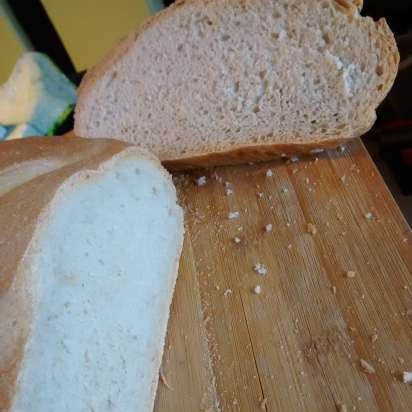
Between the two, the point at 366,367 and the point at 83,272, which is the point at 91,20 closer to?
the point at 83,272

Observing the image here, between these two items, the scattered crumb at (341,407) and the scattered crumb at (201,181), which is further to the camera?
the scattered crumb at (201,181)

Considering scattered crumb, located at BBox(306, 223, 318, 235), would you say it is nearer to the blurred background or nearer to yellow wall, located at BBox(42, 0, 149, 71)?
the blurred background

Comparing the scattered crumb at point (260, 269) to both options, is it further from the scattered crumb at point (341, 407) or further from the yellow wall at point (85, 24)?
the yellow wall at point (85, 24)

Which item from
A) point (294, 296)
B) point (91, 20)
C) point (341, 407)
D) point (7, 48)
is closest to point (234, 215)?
point (294, 296)

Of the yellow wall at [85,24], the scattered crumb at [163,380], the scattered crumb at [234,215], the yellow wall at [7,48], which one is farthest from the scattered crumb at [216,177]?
the yellow wall at [7,48]

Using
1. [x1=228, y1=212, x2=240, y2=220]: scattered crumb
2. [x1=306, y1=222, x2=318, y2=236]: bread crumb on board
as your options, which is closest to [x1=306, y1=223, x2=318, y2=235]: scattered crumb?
[x1=306, y1=222, x2=318, y2=236]: bread crumb on board

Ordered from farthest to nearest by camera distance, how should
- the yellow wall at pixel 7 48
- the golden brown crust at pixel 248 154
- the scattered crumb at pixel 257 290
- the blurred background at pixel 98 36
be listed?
the yellow wall at pixel 7 48 < the blurred background at pixel 98 36 < the golden brown crust at pixel 248 154 < the scattered crumb at pixel 257 290
